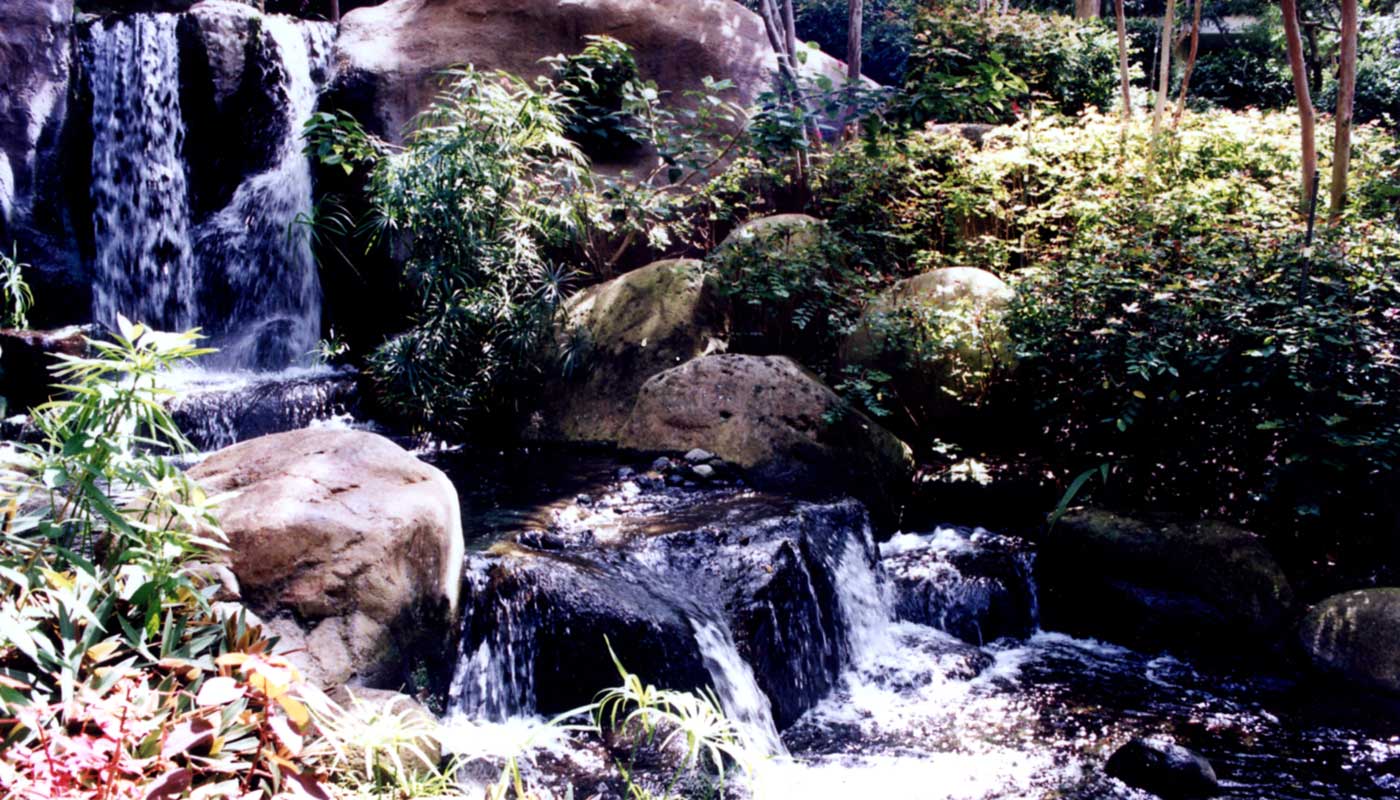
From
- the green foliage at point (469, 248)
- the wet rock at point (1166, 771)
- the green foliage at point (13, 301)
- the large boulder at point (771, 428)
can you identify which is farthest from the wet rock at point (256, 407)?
the wet rock at point (1166, 771)

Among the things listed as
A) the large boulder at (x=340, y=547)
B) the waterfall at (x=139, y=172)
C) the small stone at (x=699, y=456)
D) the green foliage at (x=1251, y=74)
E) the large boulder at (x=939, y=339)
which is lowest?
the small stone at (x=699, y=456)

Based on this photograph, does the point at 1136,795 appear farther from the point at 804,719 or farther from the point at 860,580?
the point at 860,580

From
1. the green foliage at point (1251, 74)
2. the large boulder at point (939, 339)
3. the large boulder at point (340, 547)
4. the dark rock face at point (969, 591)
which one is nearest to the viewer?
the large boulder at point (340, 547)

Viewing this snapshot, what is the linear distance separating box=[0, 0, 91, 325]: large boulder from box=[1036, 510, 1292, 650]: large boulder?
953 centimetres

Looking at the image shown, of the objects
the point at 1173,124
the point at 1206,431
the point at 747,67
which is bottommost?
the point at 1206,431

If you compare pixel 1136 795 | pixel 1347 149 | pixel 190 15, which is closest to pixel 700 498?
pixel 1136 795

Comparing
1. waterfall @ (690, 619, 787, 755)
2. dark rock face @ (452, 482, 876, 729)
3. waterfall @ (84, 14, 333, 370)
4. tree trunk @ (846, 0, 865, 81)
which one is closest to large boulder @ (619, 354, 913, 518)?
dark rock face @ (452, 482, 876, 729)

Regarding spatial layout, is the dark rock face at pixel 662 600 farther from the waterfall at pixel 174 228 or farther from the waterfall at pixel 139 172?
the waterfall at pixel 139 172

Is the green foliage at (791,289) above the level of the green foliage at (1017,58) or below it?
below

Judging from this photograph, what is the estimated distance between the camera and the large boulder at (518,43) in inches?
402

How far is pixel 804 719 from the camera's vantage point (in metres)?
4.84

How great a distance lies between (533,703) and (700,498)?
2.16m

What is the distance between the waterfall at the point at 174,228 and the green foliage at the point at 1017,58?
6510mm

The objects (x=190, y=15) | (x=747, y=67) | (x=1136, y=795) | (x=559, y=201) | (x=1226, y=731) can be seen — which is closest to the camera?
(x=1136, y=795)
